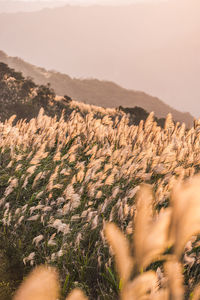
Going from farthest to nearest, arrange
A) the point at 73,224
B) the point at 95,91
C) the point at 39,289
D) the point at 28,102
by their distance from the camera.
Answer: the point at 95,91
the point at 28,102
the point at 73,224
the point at 39,289

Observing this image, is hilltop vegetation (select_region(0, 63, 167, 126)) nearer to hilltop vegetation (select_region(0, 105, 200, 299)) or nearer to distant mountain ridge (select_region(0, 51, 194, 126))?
hilltop vegetation (select_region(0, 105, 200, 299))

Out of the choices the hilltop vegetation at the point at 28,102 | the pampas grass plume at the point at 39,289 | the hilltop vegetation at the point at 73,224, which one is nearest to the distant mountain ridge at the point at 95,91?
the hilltop vegetation at the point at 28,102

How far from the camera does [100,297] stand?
193 cm

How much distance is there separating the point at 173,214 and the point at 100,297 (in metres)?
1.53

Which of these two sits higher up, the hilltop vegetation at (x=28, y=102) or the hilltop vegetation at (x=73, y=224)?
the hilltop vegetation at (x=28, y=102)

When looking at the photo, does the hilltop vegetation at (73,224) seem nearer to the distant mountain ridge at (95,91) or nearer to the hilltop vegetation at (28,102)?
the hilltop vegetation at (28,102)

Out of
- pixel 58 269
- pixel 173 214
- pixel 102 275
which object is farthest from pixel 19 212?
pixel 173 214

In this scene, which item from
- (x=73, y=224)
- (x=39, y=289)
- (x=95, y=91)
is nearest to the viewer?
(x=39, y=289)

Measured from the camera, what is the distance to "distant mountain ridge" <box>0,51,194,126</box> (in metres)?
65.9

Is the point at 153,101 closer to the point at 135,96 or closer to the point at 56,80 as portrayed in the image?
the point at 135,96

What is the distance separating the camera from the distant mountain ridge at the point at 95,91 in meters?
65.9

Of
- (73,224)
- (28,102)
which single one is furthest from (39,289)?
(28,102)

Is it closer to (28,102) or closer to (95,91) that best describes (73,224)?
(28,102)

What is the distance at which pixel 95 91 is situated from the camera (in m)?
77.1
